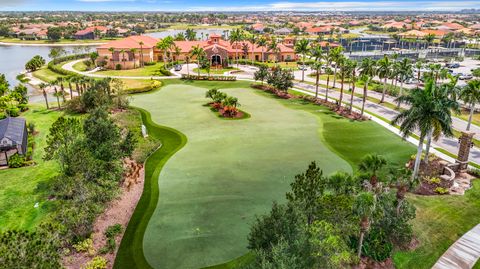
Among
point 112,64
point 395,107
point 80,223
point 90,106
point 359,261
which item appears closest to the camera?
point 359,261

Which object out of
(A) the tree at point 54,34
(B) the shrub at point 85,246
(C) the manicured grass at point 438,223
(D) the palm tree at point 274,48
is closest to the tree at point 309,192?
(C) the manicured grass at point 438,223

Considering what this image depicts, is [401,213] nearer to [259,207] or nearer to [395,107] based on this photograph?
[259,207]

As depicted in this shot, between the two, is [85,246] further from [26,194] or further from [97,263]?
[26,194]

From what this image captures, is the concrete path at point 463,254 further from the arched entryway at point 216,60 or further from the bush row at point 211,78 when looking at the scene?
the arched entryway at point 216,60

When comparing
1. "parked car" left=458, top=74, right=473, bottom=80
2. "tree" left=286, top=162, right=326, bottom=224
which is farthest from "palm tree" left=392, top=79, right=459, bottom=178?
"parked car" left=458, top=74, right=473, bottom=80

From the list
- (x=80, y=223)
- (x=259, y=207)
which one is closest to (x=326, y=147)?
(x=259, y=207)

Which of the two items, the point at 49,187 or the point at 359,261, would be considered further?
the point at 49,187

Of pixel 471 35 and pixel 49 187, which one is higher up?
pixel 471 35

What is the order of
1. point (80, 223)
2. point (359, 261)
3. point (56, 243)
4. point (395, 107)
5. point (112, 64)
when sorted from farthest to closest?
point (112, 64) < point (395, 107) < point (80, 223) < point (359, 261) < point (56, 243)
